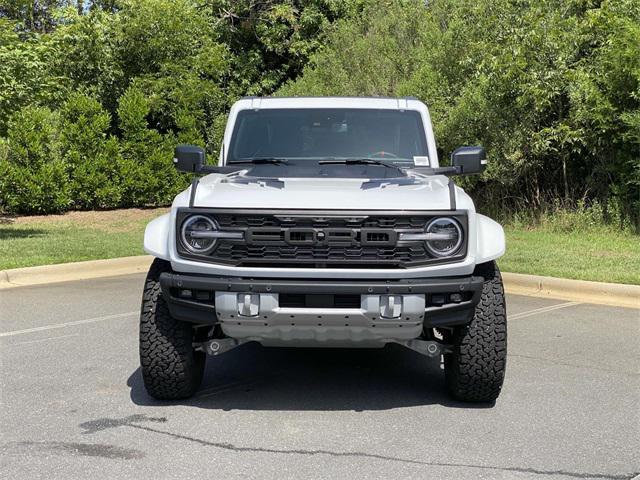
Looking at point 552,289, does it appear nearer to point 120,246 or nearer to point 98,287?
point 98,287

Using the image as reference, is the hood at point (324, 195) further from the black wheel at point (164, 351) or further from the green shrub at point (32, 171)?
the green shrub at point (32, 171)

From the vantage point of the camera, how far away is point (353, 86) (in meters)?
19.5

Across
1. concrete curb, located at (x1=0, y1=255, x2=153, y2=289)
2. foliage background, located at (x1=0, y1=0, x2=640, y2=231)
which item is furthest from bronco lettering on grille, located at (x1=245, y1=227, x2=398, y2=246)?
foliage background, located at (x1=0, y1=0, x2=640, y2=231)

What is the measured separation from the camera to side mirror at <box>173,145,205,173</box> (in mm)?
5707

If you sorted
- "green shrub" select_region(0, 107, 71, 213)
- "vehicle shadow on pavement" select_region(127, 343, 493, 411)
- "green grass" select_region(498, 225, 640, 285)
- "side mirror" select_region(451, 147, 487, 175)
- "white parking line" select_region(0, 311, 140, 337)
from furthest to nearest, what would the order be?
"green shrub" select_region(0, 107, 71, 213) < "green grass" select_region(498, 225, 640, 285) < "white parking line" select_region(0, 311, 140, 337) < "side mirror" select_region(451, 147, 487, 175) < "vehicle shadow on pavement" select_region(127, 343, 493, 411)

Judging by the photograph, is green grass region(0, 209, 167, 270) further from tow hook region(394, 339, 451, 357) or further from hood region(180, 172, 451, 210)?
tow hook region(394, 339, 451, 357)

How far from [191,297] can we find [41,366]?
2.00m

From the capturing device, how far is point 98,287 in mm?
10078

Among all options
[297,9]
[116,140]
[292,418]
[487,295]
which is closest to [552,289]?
[487,295]

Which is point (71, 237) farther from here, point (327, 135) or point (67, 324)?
point (327, 135)

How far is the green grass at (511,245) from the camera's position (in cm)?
1037

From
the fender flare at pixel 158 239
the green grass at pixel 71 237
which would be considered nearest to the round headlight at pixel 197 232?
the fender flare at pixel 158 239

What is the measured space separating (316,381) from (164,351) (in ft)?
3.91

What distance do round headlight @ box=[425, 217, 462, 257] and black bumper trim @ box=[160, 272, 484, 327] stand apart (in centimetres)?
16
